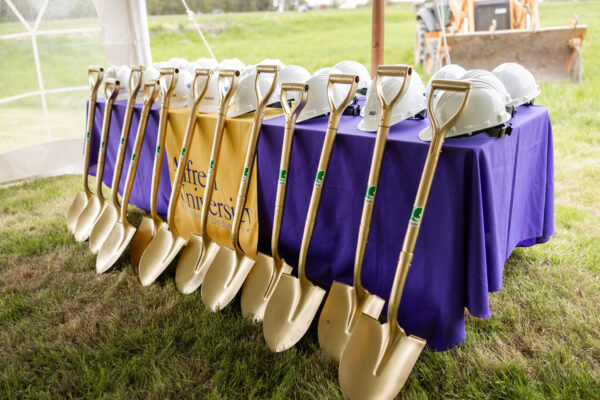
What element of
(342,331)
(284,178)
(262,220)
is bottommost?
(342,331)

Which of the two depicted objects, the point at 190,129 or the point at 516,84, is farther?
the point at 190,129

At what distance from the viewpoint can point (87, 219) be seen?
2.80m

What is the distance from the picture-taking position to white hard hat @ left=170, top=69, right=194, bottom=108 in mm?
2465

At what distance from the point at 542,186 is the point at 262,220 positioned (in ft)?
4.12

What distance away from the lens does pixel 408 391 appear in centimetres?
150

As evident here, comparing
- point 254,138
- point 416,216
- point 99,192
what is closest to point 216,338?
point 254,138

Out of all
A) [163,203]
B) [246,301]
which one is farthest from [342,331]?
[163,203]

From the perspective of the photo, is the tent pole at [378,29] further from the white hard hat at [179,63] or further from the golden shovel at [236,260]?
the white hard hat at [179,63]

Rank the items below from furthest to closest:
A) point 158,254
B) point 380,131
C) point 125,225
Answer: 1. point 125,225
2. point 158,254
3. point 380,131

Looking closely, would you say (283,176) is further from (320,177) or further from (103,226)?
(103,226)

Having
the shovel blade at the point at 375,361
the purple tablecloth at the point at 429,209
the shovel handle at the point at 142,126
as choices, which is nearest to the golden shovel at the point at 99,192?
the shovel handle at the point at 142,126

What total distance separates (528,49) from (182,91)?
13.0 feet

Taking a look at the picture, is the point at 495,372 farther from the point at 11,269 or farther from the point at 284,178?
the point at 11,269

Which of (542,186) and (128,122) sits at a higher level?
(128,122)
